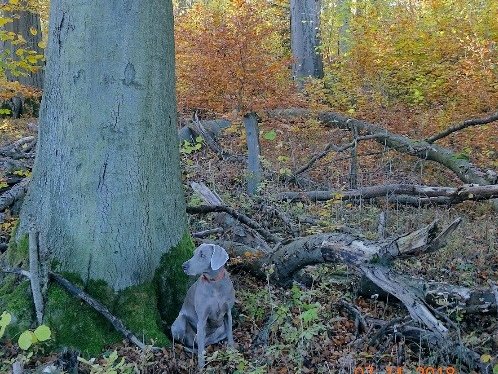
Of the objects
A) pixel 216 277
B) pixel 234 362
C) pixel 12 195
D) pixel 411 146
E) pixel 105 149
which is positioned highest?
pixel 105 149

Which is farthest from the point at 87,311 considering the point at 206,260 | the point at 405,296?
the point at 405,296

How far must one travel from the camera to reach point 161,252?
482 cm

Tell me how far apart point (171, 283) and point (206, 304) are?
0.62 meters

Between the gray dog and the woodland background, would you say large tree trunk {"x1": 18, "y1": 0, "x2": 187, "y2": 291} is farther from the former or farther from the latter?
the woodland background

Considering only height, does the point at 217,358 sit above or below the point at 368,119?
below

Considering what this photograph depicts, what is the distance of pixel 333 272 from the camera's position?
5742 mm

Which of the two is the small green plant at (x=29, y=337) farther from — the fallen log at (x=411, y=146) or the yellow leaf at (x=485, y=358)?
the fallen log at (x=411, y=146)

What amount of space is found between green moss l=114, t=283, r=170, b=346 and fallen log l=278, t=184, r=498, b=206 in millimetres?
3696

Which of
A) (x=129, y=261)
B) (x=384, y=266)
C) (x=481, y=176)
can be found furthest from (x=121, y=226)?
(x=481, y=176)

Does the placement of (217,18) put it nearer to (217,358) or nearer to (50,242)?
(50,242)

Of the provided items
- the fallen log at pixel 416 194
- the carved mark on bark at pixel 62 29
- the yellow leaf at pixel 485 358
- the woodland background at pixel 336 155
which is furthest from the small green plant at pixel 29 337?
the fallen log at pixel 416 194

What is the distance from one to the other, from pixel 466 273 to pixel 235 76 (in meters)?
4.49

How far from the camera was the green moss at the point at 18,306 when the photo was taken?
174 inches
